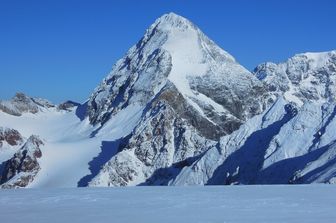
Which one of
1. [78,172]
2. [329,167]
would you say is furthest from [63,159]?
[329,167]

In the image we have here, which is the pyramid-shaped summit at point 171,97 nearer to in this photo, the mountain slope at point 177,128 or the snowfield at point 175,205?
the mountain slope at point 177,128

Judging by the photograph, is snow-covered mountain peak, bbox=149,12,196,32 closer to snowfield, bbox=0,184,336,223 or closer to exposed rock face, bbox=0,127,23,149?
exposed rock face, bbox=0,127,23,149

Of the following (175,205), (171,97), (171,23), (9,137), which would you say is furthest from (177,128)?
(175,205)

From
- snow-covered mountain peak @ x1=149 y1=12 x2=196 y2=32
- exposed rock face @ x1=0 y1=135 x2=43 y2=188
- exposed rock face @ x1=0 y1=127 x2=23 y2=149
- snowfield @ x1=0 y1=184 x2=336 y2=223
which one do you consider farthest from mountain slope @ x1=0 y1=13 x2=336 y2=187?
snowfield @ x1=0 y1=184 x2=336 y2=223

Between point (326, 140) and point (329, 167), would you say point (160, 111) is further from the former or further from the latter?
point (329, 167)

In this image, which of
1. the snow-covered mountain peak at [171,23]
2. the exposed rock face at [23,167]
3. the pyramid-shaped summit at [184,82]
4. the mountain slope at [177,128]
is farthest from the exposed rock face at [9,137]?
the snow-covered mountain peak at [171,23]
